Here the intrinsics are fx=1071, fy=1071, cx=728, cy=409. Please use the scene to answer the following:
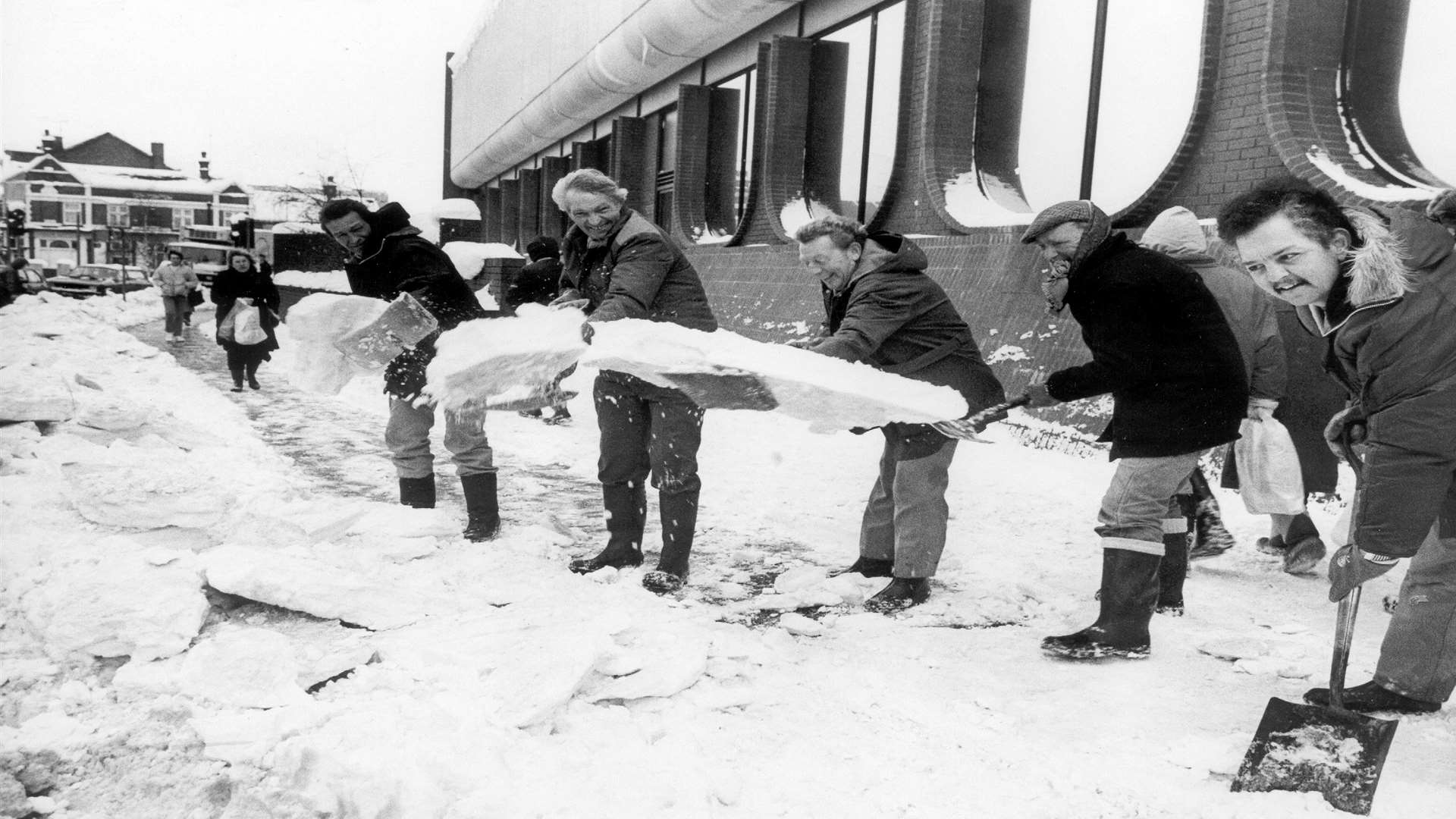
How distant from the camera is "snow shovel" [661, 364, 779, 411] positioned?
3.59 metres

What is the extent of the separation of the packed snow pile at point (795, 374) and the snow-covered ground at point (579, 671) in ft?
2.73

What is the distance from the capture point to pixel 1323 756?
270 centimetres

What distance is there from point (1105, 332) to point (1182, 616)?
1.39 meters

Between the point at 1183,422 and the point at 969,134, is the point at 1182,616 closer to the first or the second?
the point at 1183,422

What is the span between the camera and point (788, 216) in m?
12.6

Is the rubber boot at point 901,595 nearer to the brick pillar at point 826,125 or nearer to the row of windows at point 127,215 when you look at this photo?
the brick pillar at point 826,125

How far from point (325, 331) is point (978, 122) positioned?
6.86m

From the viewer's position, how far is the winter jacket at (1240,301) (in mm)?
4539

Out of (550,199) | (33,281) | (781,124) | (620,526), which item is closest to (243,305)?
(781,124)

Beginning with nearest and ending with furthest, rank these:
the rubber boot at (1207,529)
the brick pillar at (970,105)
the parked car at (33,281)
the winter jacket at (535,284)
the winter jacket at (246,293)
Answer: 1. the rubber boot at (1207,529)
2. the winter jacket at (535,284)
3. the brick pillar at (970,105)
4. the winter jacket at (246,293)
5. the parked car at (33,281)

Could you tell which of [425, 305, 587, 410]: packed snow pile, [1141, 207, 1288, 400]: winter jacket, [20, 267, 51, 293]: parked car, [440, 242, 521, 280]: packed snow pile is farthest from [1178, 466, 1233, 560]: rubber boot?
[20, 267, 51, 293]: parked car

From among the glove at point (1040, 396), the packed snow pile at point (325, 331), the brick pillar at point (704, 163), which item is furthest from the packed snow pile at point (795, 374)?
the brick pillar at point (704, 163)

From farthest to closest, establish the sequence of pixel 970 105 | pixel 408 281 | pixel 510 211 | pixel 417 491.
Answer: pixel 510 211, pixel 970 105, pixel 417 491, pixel 408 281

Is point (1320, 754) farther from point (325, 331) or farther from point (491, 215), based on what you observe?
point (491, 215)
